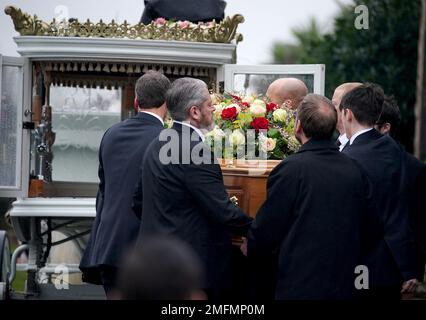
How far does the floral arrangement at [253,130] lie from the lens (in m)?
6.90

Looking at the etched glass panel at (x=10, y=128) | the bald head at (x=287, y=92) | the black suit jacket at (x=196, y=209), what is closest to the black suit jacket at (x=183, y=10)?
the etched glass panel at (x=10, y=128)

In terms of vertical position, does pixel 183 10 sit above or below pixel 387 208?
above

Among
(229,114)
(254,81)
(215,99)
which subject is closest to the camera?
(229,114)

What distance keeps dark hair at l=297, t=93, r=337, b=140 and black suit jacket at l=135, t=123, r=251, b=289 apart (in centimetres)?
54

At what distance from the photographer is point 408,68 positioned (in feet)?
81.0

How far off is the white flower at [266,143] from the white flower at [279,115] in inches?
8.8

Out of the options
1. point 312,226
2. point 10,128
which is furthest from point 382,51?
point 312,226

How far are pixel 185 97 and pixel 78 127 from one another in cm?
551

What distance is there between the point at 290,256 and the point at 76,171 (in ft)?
19.9

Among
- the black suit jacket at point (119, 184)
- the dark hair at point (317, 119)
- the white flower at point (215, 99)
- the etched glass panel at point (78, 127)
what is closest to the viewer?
the dark hair at point (317, 119)

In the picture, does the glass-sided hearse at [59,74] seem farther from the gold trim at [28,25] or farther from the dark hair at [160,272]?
the dark hair at [160,272]

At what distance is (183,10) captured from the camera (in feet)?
34.8

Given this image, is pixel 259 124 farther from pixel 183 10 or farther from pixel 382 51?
pixel 382 51

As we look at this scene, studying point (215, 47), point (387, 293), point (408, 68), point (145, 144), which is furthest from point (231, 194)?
point (408, 68)
